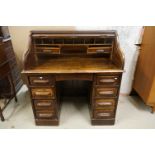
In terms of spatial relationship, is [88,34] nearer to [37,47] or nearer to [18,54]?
[37,47]

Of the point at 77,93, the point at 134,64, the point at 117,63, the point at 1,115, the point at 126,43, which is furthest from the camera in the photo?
the point at 77,93

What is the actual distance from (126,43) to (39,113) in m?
1.44

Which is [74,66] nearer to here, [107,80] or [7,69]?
[107,80]

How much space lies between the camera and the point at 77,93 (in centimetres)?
246

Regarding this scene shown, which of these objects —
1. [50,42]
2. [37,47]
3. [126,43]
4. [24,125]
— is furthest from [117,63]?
[24,125]

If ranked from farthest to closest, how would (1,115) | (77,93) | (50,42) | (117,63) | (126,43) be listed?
1. (77,93)
2. (126,43)
3. (1,115)
4. (50,42)
5. (117,63)

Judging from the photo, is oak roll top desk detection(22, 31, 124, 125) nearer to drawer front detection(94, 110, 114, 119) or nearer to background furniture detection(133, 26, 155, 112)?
drawer front detection(94, 110, 114, 119)

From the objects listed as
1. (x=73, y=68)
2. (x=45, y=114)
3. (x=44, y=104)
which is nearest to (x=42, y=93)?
(x=44, y=104)

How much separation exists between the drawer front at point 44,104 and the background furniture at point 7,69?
1.80 ft

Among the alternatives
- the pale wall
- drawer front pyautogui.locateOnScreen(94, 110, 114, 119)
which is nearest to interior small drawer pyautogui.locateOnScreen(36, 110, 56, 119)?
drawer front pyautogui.locateOnScreen(94, 110, 114, 119)

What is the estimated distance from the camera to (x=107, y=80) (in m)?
1.62

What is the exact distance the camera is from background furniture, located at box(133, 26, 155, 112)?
6.15 feet

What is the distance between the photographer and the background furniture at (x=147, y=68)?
1874 mm

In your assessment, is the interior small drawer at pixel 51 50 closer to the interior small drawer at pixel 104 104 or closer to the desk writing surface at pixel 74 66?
the desk writing surface at pixel 74 66
